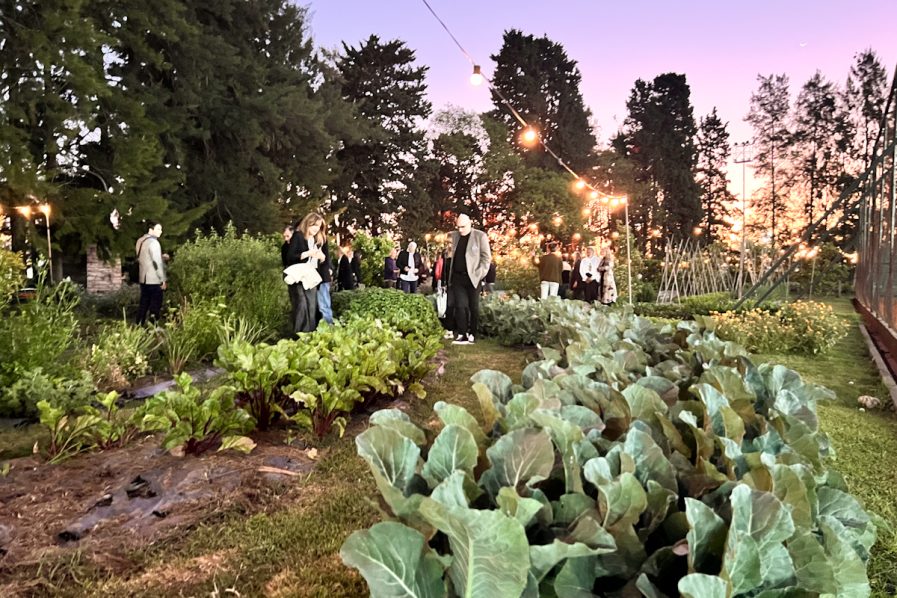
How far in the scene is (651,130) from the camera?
4872 centimetres

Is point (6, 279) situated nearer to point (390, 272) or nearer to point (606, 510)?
point (606, 510)

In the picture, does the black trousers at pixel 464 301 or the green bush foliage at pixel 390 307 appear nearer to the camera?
the green bush foliage at pixel 390 307

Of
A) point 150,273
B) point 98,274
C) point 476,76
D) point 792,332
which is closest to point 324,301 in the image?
point 150,273

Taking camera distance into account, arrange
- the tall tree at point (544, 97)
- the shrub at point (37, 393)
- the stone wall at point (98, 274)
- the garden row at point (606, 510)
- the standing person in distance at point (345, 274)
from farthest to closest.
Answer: the tall tree at point (544, 97), the stone wall at point (98, 274), the standing person in distance at point (345, 274), the shrub at point (37, 393), the garden row at point (606, 510)

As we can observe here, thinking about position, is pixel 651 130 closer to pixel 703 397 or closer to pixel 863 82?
pixel 863 82

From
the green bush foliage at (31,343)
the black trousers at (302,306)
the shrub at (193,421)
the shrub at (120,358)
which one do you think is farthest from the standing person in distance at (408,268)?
the shrub at (193,421)

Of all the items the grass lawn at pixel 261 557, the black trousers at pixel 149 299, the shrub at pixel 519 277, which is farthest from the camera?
the shrub at pixel 519 277

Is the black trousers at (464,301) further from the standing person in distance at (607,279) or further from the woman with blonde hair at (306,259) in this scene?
the standing person in distance at (607,279)

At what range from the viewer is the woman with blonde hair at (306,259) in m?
7.30

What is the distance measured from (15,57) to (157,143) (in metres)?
4.22

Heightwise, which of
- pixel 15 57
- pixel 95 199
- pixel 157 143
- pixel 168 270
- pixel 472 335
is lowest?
pixel 472 335

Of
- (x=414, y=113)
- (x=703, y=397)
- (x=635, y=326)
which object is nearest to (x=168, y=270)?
(x=635, y=326)

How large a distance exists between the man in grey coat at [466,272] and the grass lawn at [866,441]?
3.82 metres

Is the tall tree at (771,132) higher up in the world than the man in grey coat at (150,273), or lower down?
higher up
